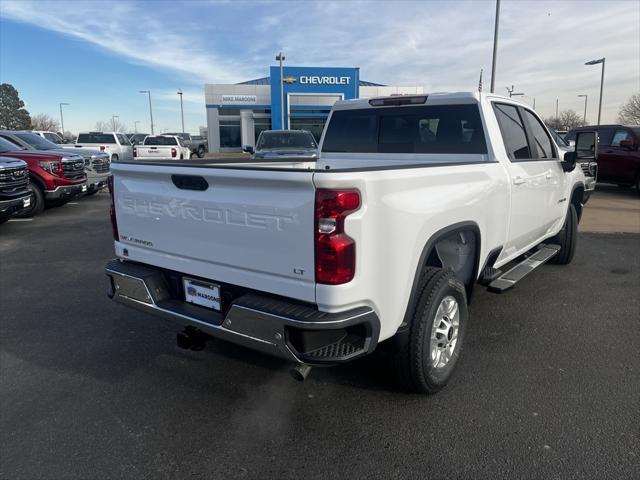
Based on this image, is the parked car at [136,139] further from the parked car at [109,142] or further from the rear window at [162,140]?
the parked car at [109,142]

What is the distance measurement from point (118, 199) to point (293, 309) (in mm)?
1692

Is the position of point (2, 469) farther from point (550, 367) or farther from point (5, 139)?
point (5, 139)

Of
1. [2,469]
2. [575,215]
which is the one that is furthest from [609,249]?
[2,469]

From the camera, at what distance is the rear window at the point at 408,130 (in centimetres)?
408

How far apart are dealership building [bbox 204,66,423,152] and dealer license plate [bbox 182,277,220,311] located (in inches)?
1386

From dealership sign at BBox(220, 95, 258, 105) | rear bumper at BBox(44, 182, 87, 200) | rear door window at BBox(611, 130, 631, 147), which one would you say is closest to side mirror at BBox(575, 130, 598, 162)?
rear door window at BBox(611, 130, 631, 147)

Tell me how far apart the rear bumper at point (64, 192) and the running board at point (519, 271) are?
10.0 metres

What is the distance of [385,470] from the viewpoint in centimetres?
252

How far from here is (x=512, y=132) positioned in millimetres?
4410

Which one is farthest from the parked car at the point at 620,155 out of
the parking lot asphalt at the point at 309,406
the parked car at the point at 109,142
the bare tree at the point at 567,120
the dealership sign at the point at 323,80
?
the bare tree at the point at 567,120

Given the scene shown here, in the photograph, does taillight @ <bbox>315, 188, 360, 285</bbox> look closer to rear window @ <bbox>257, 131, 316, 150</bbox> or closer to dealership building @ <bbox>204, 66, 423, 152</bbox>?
rear window @ <bbox>257, 131, 316, 150</bbox>

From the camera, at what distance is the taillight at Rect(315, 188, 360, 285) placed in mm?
2305

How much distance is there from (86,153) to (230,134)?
28117mm

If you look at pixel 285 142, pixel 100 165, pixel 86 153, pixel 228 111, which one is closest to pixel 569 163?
pixel 285 142
